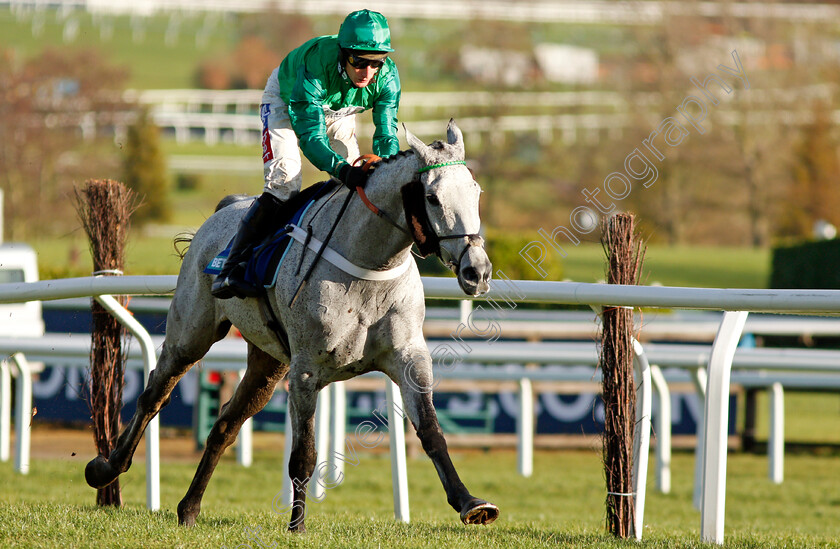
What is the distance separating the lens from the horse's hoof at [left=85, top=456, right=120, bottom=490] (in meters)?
4.66

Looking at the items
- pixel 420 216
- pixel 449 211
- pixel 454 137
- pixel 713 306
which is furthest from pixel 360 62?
pixel 713 306

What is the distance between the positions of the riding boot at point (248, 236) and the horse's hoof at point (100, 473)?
3.67ft

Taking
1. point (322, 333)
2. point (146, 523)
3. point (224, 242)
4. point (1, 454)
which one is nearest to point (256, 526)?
point (146, 523)

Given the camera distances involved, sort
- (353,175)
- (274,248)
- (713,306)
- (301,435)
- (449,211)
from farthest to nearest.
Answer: (274,248)
(301,435)
(353,175)
(713,306)
(449,211)

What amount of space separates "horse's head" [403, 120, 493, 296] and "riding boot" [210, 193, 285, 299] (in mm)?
822

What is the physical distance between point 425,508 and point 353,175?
3.23m

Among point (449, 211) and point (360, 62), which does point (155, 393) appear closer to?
point (360, 62)

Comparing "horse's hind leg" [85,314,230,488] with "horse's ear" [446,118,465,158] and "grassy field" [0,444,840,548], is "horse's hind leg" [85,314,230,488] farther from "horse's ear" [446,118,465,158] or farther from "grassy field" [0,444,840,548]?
"horse's ear" [446,118,465,158]

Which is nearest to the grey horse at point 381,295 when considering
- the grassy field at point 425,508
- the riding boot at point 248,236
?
the riding boot at point 248,236

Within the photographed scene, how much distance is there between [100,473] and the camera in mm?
4668

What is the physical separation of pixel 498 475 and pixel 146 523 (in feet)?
13.7

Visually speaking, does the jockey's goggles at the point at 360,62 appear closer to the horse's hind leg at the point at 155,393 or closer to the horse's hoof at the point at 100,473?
the horse's hind leg at the point at 155,393

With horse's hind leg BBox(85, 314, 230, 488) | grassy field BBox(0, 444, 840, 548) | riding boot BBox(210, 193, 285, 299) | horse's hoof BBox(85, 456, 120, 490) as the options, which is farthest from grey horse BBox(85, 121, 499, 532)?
horse's hoof BBox(85, 456, 120, 490)

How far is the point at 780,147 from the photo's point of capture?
35.8 m
